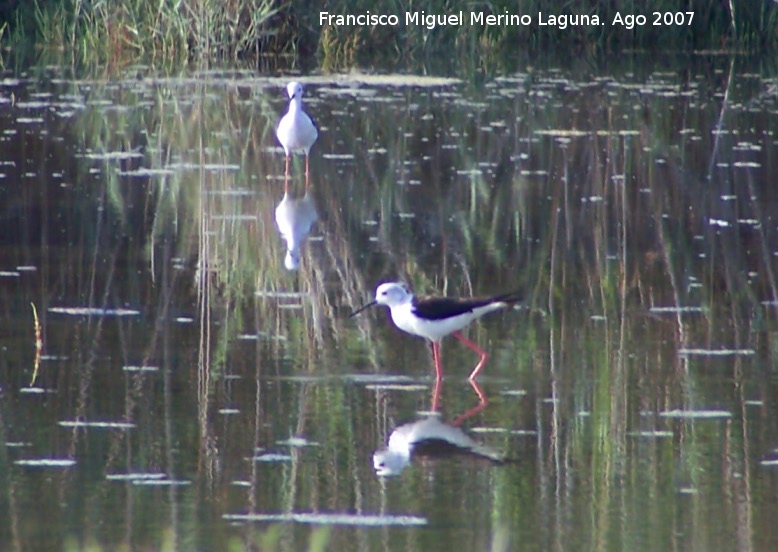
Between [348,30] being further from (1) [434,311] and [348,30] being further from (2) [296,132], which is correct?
(1) [434,311]

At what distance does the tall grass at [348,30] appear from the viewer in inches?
847

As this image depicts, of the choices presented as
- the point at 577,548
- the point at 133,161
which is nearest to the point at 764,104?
the point at 133,161

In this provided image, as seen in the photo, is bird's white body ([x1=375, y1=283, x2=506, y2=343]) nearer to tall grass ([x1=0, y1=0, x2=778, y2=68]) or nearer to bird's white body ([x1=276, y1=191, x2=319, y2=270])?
bird's white body ([x1=276, y1=191, x2=319, y2=270])

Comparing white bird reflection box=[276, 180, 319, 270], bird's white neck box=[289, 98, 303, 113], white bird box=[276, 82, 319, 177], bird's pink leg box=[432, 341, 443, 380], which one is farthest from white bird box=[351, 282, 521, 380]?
bird's white neck box=[289, 98, 303, 113]

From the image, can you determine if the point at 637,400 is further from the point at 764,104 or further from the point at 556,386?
the point at 764,104

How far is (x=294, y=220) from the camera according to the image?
10.2 m

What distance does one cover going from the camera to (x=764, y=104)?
17109mm

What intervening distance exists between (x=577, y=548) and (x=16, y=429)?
2.12 metres

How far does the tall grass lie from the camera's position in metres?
21.5

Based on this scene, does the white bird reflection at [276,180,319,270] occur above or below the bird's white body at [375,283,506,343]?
above

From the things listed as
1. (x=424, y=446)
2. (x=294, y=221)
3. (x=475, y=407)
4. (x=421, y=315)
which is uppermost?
(x=294, y=221)

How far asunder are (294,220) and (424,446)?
14.9 ft

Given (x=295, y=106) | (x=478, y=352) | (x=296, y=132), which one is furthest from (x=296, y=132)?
(x=478, y=352)

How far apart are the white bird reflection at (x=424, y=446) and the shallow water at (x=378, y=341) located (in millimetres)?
49
